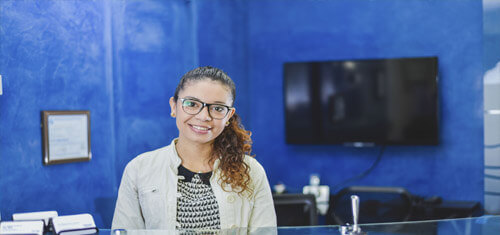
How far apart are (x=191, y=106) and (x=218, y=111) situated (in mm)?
89

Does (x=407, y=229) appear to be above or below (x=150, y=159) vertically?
below

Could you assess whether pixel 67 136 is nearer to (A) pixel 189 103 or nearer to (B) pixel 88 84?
(B) pixel 88 84

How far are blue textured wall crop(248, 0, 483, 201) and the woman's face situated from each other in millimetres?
2859

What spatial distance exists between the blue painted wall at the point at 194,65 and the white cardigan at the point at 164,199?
1.17 meters

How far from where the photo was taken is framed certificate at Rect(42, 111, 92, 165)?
286 cm

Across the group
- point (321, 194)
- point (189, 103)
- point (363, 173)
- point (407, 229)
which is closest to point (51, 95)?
point (189, 103)

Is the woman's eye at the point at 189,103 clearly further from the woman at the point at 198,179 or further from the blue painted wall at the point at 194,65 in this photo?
the blue painted wall at the point at 194,65

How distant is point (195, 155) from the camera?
→ 73.4 inches

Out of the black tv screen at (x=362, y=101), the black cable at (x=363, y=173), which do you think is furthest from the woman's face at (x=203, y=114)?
the black cable at (x=363, y=173)

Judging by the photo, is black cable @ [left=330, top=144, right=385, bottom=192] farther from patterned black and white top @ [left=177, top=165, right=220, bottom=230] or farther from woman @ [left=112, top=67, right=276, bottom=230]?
patterned black and white top @ [left=177, top=165, right=220, bottom=230]

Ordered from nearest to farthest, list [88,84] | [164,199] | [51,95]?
[164,199]
[51,95]
[88,84]

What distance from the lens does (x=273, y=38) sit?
185 inches

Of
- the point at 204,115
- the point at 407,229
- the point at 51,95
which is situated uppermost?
the point at 51,95

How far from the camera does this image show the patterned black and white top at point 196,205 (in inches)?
67.6
